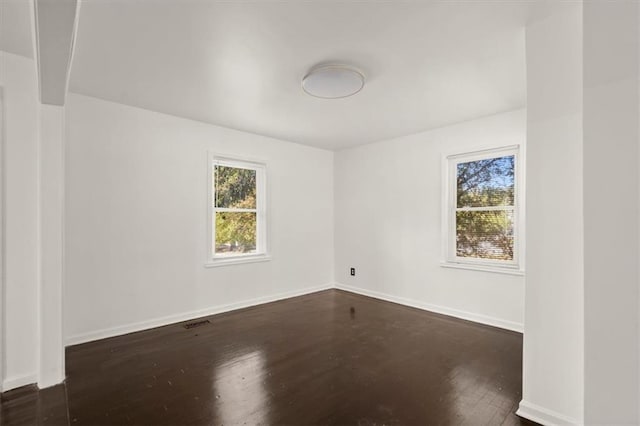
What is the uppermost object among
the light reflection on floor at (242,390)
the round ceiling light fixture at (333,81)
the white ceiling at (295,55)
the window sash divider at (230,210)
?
the white ceiling at (295,55)

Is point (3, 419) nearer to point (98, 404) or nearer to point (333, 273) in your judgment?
point (98, 404)

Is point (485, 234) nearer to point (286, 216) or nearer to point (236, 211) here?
point (286, 216)

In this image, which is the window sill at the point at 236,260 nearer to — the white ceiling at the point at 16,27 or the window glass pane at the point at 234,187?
the window glass pane at the point at 234,187

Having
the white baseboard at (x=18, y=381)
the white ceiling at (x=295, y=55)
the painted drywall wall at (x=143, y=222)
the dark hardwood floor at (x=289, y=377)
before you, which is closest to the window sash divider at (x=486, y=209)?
the white ceiling at (x=295, y=55)

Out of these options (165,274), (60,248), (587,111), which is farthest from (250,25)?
(165,274)

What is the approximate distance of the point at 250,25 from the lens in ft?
6.68

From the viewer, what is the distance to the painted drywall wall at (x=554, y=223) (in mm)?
1823

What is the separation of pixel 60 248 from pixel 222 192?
7.04ft

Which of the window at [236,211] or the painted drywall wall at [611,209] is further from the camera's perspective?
the window at [236,211]

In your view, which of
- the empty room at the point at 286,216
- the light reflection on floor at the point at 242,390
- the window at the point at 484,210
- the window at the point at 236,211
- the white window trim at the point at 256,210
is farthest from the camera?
the window at the point at 236,211

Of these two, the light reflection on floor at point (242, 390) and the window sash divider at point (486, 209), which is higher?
the window sash divider at point (486, 209)

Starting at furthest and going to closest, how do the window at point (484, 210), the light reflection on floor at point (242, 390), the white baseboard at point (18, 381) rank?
the window at point (484, 210) → the white baseboard at point (18, 381) → the light reflection on floor at point (242, 390)

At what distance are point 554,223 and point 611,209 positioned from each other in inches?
61.0

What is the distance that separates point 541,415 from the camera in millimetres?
1948
